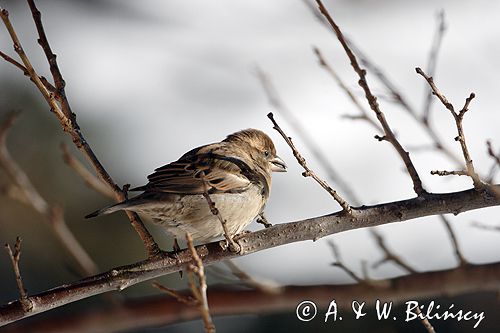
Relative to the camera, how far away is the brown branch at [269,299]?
3033 millimetres

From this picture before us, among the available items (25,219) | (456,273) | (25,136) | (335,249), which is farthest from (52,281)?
(456,273)

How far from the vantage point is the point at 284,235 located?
3217 millimetres

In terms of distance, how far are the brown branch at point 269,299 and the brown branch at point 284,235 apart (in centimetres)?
4

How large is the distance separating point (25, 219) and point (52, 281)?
0.64m

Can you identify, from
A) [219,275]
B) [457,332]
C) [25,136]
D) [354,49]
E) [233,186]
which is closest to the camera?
[354,49]

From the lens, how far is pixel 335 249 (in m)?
3.55

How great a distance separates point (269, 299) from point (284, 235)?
418mm

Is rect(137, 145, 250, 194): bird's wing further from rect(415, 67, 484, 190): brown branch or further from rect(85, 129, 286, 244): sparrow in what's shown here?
rect(415, 67, 484, 190): brown branch

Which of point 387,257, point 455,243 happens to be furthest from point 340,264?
point 455,243

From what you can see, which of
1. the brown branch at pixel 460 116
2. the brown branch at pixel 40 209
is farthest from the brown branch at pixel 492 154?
the brown branch at pixel 40 209

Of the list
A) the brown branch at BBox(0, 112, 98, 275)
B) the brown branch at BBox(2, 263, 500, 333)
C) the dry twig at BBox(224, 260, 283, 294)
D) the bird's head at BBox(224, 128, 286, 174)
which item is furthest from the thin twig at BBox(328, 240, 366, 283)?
the bird's head at BBox(224, 128, 286, 174)

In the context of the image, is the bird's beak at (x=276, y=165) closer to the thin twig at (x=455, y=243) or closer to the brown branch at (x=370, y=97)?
the thin twig at (x=455, y=243)

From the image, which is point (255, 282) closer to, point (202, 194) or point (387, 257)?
point (387, 257)

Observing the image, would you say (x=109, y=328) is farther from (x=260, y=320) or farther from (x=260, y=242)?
(x=260, y=320)
